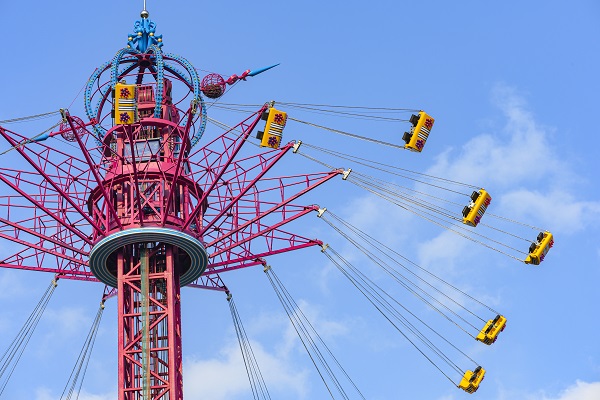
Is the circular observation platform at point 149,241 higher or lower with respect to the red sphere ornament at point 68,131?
lower

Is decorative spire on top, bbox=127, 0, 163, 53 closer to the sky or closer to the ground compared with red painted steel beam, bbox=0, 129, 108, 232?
closer to the sky

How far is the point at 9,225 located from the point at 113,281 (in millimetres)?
7746

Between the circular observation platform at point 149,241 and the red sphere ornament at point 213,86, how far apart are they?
40.3 feet

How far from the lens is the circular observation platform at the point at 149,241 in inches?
Result: 3826

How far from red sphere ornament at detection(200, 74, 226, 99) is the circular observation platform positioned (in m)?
12.3

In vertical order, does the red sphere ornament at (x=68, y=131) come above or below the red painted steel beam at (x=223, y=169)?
above

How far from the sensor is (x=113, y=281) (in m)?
102

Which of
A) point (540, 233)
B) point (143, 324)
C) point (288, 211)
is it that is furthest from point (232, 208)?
point (540, 233)

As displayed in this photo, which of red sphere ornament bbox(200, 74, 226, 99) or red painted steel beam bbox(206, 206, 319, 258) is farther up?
red sphere ornament bbox(200, 74, 226, 99)

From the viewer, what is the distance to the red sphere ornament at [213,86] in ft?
350

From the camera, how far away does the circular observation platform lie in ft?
319

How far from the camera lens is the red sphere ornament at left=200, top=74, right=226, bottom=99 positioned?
107 meters

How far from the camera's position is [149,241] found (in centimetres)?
9775

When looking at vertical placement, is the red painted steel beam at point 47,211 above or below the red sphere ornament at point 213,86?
below
